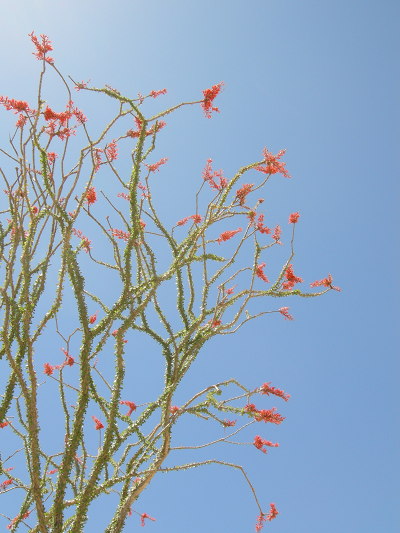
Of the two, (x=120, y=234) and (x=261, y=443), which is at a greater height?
(x=120, y=234)

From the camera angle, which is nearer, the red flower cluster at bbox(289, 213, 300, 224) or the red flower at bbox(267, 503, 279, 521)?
the red flower at bbox(267, 503, 279, 521)

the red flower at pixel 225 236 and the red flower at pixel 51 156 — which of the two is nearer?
the red flower at pixel 51 156

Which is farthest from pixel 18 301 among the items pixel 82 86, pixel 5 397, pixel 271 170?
pixel 271 170

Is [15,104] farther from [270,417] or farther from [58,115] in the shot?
[270,417]

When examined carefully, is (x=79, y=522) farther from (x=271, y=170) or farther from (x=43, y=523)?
(x=271, y=170)

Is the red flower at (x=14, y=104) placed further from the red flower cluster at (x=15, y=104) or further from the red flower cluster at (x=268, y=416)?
the red flower cluster at (x=268, y=416)

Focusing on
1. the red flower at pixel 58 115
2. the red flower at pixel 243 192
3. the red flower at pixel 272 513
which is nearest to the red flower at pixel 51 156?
the red flower at pixel 58 115


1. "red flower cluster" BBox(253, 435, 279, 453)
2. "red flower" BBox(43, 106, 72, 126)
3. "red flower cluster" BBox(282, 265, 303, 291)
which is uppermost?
"red flower" BBox(43, 106, 72, 126)

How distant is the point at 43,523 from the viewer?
3389mm

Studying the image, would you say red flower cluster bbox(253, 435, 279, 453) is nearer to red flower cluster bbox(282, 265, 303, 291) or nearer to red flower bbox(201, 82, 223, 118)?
red flower cluster bbox(282, 265, 303, 291)

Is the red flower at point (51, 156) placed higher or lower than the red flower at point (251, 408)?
higher

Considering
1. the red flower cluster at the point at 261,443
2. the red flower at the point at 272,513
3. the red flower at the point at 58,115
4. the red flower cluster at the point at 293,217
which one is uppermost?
the red flower cluster at the point at 293,217

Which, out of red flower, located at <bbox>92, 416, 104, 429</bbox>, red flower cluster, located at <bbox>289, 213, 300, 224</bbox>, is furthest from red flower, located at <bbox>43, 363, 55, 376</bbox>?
red flower cluster, located at <bbox>289, 213, 300, 224</bbox>

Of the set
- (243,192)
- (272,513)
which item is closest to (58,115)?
(243,192)
